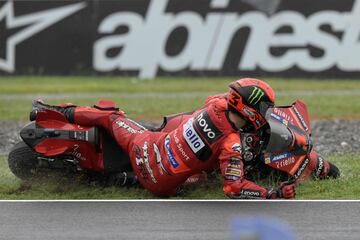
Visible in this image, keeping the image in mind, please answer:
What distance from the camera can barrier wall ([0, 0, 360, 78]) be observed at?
20.8m

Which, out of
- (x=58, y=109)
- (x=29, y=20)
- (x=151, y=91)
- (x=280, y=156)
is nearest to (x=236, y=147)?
(x=280, y=156)

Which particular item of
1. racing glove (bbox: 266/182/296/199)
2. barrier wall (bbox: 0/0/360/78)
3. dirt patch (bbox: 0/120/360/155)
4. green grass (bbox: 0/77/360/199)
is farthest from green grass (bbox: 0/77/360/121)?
racing glove (bbox: 266/182/296/199)

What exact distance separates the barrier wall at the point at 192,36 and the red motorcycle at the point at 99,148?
41.2ft

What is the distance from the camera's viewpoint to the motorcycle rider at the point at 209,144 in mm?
7496

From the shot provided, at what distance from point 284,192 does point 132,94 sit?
12.7m

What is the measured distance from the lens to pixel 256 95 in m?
7.57

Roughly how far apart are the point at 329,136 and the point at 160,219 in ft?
21.3

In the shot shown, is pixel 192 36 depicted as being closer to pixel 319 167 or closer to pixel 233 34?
pixel 233 34

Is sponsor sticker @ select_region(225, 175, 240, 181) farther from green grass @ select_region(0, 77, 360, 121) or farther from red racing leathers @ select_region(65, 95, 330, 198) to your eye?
green grass @ select_region(0, 77, 360, 121)

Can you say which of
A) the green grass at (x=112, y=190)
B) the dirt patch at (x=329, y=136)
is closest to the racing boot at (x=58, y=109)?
the green grass at (x=112, y=190)

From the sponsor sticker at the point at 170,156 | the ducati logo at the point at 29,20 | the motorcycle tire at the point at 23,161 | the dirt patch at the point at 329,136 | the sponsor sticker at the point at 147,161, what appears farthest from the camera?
the ducati logo at the point at 29,20

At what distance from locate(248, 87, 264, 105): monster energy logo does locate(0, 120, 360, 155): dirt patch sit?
370cm

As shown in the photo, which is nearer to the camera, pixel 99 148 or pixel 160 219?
pixel 160 219

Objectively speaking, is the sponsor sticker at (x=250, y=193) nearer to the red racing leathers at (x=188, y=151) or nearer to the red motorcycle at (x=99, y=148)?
the red racing leathers at (x=188, y=151)
